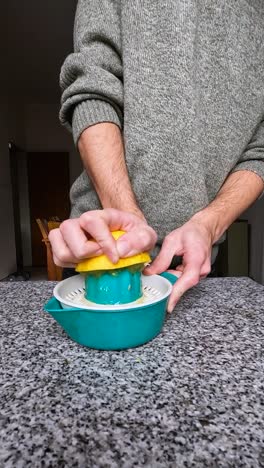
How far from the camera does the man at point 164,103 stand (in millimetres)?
580

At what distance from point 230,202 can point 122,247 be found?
0.36 metres

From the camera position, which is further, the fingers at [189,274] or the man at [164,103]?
the man at [164,103]

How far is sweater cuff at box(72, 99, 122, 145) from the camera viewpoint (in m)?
0.58

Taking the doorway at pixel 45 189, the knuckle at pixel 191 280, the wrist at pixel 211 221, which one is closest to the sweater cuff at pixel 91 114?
the wrist at pixel 211 221

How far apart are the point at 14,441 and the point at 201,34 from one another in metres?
0.72

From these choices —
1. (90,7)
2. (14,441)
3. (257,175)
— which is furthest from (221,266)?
(14,441)

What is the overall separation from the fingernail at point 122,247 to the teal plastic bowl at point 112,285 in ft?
0.08

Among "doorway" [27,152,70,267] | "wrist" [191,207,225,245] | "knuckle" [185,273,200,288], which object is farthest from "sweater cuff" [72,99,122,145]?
"doorway" [27,152,70,267]

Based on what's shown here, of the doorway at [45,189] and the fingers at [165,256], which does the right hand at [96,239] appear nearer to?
the fingers at [165,256]

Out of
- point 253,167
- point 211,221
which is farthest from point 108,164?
point 253,167

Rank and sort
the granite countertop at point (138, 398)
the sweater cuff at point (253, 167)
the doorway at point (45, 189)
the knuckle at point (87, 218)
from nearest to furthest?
the granite countertop at point (138, 398), the knuckle at point (87, 218), the sweater cuff at point (253, 167), the doorway at point (45, 189)

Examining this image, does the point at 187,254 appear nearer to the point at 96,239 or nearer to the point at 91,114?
the point at 96,239

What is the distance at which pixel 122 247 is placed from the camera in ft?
1.07

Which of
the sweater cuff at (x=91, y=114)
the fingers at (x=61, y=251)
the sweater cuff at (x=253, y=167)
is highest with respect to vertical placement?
the sweater cuff at (x=91, y=114)
